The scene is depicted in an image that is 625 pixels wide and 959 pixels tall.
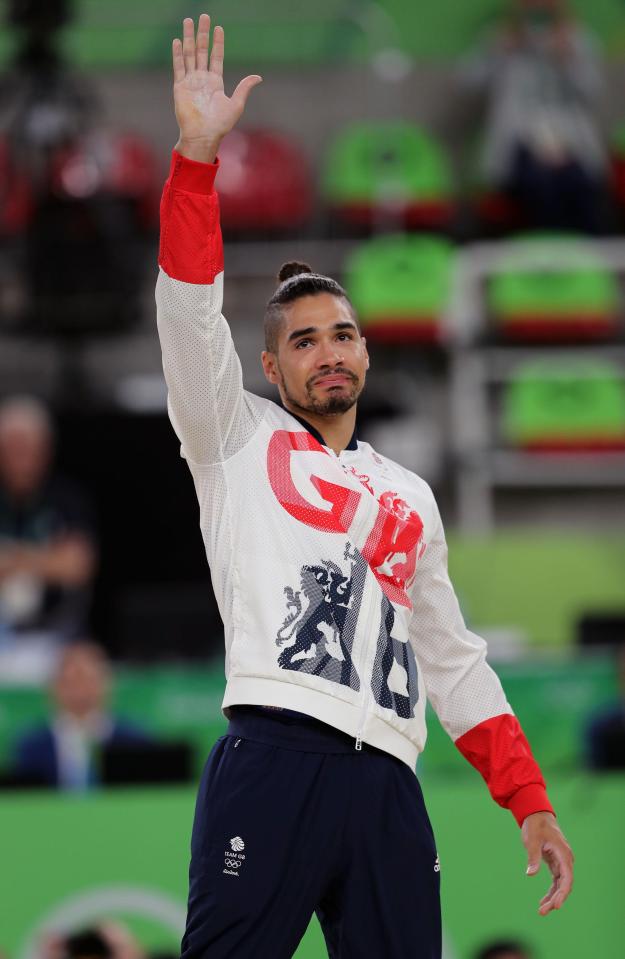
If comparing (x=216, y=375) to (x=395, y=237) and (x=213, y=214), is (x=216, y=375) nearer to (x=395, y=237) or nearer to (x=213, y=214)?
(x=213, y=214)

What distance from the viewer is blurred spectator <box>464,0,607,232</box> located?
402 inches

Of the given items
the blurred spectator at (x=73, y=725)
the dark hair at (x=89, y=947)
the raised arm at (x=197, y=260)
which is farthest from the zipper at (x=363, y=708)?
the blurred spectator at (x=73, y=725)

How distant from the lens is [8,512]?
7324mm

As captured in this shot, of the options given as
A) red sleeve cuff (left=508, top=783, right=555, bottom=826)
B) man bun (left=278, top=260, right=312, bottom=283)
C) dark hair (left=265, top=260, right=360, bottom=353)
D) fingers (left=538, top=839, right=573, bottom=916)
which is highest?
man bun (left=278, top=260, right=312, bottom=283)

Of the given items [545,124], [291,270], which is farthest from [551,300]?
[291,270]

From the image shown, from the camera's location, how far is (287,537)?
2.84 m

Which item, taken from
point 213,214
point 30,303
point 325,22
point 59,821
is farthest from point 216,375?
point 325,22

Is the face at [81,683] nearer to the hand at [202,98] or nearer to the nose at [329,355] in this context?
the nose at [329,355]

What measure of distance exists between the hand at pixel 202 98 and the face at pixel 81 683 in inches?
155

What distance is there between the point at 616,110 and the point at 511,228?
181cm

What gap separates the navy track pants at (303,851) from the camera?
2678mm

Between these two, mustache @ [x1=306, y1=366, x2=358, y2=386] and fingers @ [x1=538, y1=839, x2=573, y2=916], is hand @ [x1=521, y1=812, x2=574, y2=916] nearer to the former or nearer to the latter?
fingers @ [x1=538, y1=839, x2=573, y2=916]

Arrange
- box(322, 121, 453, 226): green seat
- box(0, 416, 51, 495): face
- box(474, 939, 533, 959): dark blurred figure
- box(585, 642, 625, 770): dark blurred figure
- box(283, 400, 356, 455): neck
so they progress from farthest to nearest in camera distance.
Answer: box(322, 121, 453, 226): green seat → box(0, 416, 51, 495): face → box(585, 642, 625, 770): dark blurred figure → box(474, 939, 533, 959): dark blurred figure → box(283, 400, 356, 455): neck

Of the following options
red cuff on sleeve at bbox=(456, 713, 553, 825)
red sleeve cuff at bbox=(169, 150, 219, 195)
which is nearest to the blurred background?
red cuff on sleeve at bbox=(456, 713, 553, 825)
